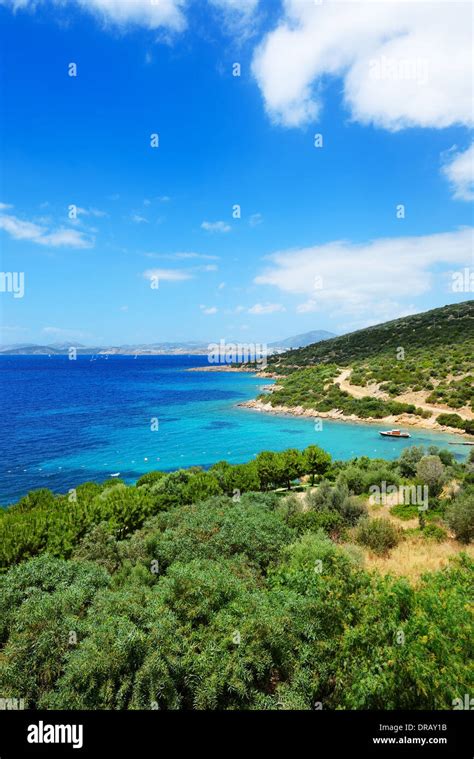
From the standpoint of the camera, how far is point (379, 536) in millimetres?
14734

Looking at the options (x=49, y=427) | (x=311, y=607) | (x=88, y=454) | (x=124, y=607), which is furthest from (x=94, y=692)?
(x=49, y=427)

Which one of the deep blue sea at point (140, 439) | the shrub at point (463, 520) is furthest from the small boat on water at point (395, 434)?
the shrub at point (463, 520)

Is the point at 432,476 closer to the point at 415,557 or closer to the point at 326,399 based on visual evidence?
the point at 415,557

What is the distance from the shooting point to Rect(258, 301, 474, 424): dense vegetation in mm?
56284

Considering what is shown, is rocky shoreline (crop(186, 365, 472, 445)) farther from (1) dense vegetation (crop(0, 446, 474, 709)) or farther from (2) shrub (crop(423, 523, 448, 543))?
(1) dense vegetation (crop(0, 446, 474, 709))

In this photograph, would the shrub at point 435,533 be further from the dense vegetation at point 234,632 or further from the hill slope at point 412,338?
the hill slope at point 412,338

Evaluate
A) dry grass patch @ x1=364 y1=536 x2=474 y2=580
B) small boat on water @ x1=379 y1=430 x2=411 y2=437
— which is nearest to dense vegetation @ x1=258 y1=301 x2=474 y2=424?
small boat on water @ x1=379 y1=430 x2=411 y2=437

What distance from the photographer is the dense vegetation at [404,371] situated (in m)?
56.3

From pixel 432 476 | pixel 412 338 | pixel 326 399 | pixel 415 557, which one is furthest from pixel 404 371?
pixel 415 557

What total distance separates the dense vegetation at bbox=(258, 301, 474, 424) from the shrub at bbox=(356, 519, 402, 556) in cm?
3770

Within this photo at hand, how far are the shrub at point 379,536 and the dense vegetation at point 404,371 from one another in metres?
37.7
